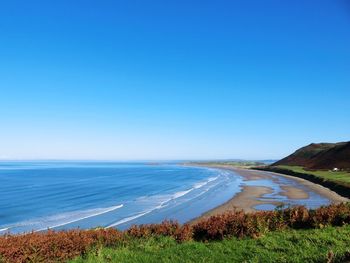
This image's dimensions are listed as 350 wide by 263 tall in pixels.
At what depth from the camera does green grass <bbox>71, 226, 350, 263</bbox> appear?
995cm

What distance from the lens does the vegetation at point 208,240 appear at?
10312mm

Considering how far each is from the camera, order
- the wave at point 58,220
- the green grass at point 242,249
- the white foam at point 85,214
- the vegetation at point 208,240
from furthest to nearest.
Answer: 1. the white foam at point 85,214
2. the wave at point 58,220
3. the vegetation at point 208,240
4. the green grass at point 242,249

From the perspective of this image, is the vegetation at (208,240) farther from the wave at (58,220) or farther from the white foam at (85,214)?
the white foam at (85,214)

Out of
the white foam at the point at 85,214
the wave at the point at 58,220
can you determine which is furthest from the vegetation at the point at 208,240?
the white foam at the point at 85,214

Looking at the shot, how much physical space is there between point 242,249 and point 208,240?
1.79 m

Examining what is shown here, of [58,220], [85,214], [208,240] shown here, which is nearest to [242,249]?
[208,240]

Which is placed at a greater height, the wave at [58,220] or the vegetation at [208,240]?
the vegetation at [208,240]

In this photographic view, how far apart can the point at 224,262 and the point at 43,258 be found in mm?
4769

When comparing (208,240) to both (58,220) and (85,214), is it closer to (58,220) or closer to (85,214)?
(58,220)

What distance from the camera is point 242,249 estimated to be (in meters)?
10.7

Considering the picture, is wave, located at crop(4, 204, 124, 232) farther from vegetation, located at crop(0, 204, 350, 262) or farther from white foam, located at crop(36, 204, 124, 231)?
vegetation, located at crop(0, 204, 350, 262)

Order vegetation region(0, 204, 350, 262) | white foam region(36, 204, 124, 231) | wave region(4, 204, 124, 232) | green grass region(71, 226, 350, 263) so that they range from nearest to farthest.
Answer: green grass region(71, 226, 350, 263), vegetation region(0, 204, 350, 262), wave region(4, 204, 124, 232), white foam region(36, 204, 124, 231)

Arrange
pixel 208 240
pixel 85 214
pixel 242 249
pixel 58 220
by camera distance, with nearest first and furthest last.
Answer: pixel 242 249, pixel 208 240, pixel 58 220, pixel 85 214

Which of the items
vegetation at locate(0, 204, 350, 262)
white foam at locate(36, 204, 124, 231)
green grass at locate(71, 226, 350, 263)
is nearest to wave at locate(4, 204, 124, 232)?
white foam at locate(36, 204, 124, 231)
